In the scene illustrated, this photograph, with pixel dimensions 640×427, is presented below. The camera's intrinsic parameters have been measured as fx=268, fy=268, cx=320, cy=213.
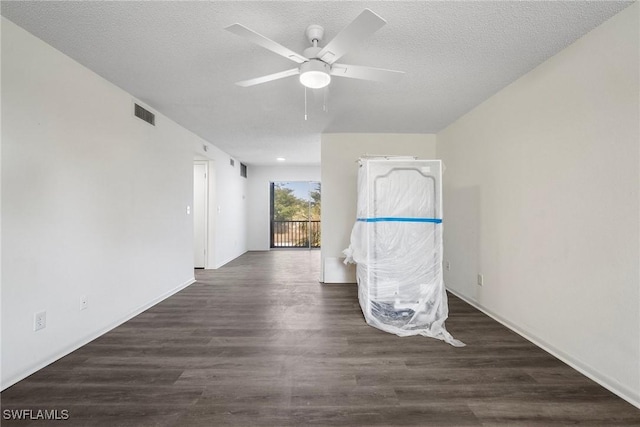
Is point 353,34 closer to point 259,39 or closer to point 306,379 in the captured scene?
point 259,39

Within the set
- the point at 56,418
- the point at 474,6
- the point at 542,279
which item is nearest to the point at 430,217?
the point at 542,279

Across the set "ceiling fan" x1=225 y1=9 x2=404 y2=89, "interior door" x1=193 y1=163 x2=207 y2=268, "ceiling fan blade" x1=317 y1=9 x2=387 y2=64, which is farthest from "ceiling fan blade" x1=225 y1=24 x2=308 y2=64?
"interior door" x1=193 y1=163 x2=207 y2=268

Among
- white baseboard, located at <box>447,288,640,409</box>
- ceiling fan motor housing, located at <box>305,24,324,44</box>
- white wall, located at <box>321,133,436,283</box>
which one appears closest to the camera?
white baseboard, located at <box>447,288,640,409</box>

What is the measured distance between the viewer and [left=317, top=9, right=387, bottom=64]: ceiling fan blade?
126 centimetres

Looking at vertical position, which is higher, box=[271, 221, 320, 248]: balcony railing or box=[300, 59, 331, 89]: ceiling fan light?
box=[300, 59, 331, 89]: ceiling fan light

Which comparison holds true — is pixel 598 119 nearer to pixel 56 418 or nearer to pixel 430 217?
pixel 430 217

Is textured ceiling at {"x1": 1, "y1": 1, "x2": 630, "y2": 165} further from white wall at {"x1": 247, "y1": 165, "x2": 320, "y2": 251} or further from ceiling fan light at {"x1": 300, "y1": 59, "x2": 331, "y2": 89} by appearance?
white wall at {"x1": 247, "y1": 165, "x2": 320, "y2": 251}

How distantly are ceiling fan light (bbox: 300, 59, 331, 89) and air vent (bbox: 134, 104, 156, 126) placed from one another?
6.99 feet

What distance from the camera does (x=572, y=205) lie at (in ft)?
6.25

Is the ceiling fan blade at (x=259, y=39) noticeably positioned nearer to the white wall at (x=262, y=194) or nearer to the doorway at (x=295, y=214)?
the white wall at (x=262, y=194)

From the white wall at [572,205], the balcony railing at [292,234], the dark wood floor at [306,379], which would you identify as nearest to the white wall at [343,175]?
the white wall at [572,205]

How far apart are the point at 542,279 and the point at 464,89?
1839 mm

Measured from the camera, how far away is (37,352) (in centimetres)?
186

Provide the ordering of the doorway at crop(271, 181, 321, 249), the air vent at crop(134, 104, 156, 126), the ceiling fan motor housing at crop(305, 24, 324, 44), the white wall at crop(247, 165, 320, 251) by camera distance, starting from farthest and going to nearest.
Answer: the doorway at crop(271, 181, 321, 249) → the white wall at crop(247, 165, 320, 251) → the air vent at crop(134, 104, 156, 126) → the ceiling fan motor housing at crop(305, 24, 324, 44)
